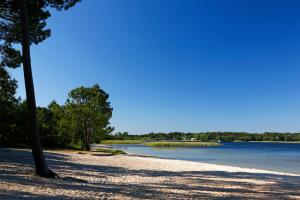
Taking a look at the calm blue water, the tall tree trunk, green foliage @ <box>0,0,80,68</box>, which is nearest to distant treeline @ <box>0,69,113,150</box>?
the calm blue water

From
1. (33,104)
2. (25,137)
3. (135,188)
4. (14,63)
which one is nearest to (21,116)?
(25,137)

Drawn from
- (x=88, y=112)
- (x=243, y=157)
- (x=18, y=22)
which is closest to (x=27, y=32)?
(x=18, y=22)

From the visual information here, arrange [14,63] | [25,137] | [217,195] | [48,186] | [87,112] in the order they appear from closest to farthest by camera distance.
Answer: [48,186], [217,195], [14,63], [87,112], [25,137]

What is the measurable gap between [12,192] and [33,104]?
5.20 meters

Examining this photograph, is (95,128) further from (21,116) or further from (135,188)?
(135,188)

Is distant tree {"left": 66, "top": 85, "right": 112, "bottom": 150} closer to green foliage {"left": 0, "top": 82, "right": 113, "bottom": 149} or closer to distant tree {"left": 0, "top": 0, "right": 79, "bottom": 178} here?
green foliage {"left": 0, "top": 82, "right": 113, "bottom": 149}

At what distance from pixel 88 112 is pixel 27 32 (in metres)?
31.7

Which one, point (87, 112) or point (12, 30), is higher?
point (12, 30)

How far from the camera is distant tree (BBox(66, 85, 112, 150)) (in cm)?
4569

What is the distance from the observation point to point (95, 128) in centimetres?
4694

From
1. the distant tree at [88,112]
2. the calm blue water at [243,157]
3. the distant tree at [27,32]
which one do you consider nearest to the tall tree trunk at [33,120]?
the distant tree at [27,32]

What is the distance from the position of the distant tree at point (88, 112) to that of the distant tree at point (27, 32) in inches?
1039

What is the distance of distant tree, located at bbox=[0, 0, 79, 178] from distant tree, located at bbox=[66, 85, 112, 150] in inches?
1039

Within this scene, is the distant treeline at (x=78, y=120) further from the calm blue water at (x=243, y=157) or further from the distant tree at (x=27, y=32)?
the distant tree at (x=27, y=32)
